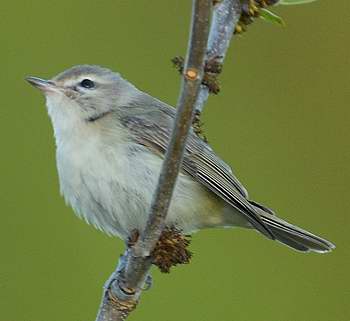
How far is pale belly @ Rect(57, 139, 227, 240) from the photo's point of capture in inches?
124

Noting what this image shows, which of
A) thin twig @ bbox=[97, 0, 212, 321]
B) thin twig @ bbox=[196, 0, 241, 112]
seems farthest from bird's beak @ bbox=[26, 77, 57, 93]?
thin twig @ bbox=[97, 0, 212, 321]

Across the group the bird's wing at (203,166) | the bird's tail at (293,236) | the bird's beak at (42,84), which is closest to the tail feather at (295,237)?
the bird's tail at (293,236)

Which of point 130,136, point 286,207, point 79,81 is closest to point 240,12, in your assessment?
point 130,136

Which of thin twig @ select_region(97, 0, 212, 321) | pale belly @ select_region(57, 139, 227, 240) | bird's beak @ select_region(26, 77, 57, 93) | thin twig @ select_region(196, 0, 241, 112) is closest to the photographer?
thin twig @ select_region(97, 0, 212, 321)

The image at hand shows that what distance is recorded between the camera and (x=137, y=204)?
3.17 metres

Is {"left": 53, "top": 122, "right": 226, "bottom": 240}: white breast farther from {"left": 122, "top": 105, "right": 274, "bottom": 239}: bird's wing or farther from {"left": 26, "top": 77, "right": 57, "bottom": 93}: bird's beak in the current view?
{"left": 26, "top": 77, "right": 57, "bottom": 93}: bird's beak

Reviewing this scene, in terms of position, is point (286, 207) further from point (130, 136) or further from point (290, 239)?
point (130, 136)

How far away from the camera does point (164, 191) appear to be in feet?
7.40

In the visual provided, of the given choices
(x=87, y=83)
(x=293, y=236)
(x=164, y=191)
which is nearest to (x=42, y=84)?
(x=87, y=83)

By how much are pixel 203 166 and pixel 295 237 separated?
525 millimetres

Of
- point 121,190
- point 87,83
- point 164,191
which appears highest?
point 87,83

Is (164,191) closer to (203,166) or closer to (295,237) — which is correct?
(203,166)

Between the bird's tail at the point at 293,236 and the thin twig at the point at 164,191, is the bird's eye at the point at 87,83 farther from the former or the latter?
the thin twig at the point at 164,191

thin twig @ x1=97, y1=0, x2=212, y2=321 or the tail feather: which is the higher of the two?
the tail feather
